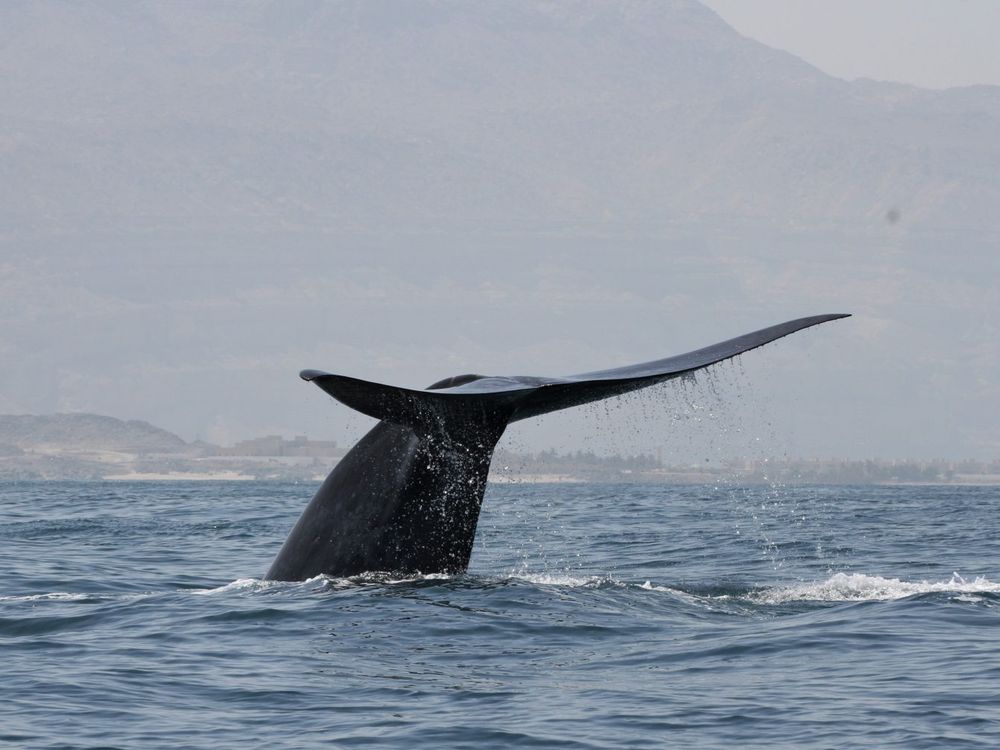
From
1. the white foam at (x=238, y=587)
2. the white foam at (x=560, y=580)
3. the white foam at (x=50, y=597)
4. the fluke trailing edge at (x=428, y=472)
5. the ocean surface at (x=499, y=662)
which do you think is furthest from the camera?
the white foam at (x=50, y=597)

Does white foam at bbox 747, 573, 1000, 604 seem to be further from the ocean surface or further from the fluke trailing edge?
the fluke trailing edge

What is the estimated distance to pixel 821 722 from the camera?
24.1 ft

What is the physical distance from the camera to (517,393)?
8750 millimetres

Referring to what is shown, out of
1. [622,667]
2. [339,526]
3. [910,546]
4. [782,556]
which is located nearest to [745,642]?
[622,667]

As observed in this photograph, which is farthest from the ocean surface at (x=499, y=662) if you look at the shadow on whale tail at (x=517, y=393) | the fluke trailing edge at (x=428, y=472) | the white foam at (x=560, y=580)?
the shadow on whale tail at (x=517, y=393)

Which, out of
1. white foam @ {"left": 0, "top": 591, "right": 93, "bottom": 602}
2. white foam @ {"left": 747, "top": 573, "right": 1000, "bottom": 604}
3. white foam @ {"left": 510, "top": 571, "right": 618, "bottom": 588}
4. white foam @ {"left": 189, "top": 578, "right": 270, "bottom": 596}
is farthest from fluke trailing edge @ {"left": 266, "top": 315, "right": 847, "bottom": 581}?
white foam @ {"left": 747, "top": 573, "right": 1000, "bottom": 604}

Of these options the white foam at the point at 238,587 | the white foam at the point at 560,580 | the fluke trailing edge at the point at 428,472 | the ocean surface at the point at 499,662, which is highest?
the fluke trailing edge at the point at 428,472

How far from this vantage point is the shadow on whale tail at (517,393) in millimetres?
8461

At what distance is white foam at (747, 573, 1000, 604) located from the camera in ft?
39.0

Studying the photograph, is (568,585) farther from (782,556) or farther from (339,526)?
(782,556)

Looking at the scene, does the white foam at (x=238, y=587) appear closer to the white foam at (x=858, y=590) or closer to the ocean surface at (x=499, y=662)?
the ocean surface at (x=499, y=662)

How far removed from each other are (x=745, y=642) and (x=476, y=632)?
170 centimetres

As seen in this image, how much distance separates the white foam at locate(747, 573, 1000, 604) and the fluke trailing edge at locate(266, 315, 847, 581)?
3079mm

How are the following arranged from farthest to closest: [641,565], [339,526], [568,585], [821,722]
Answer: [641,565], [568,585], [339,526], [821,722]
